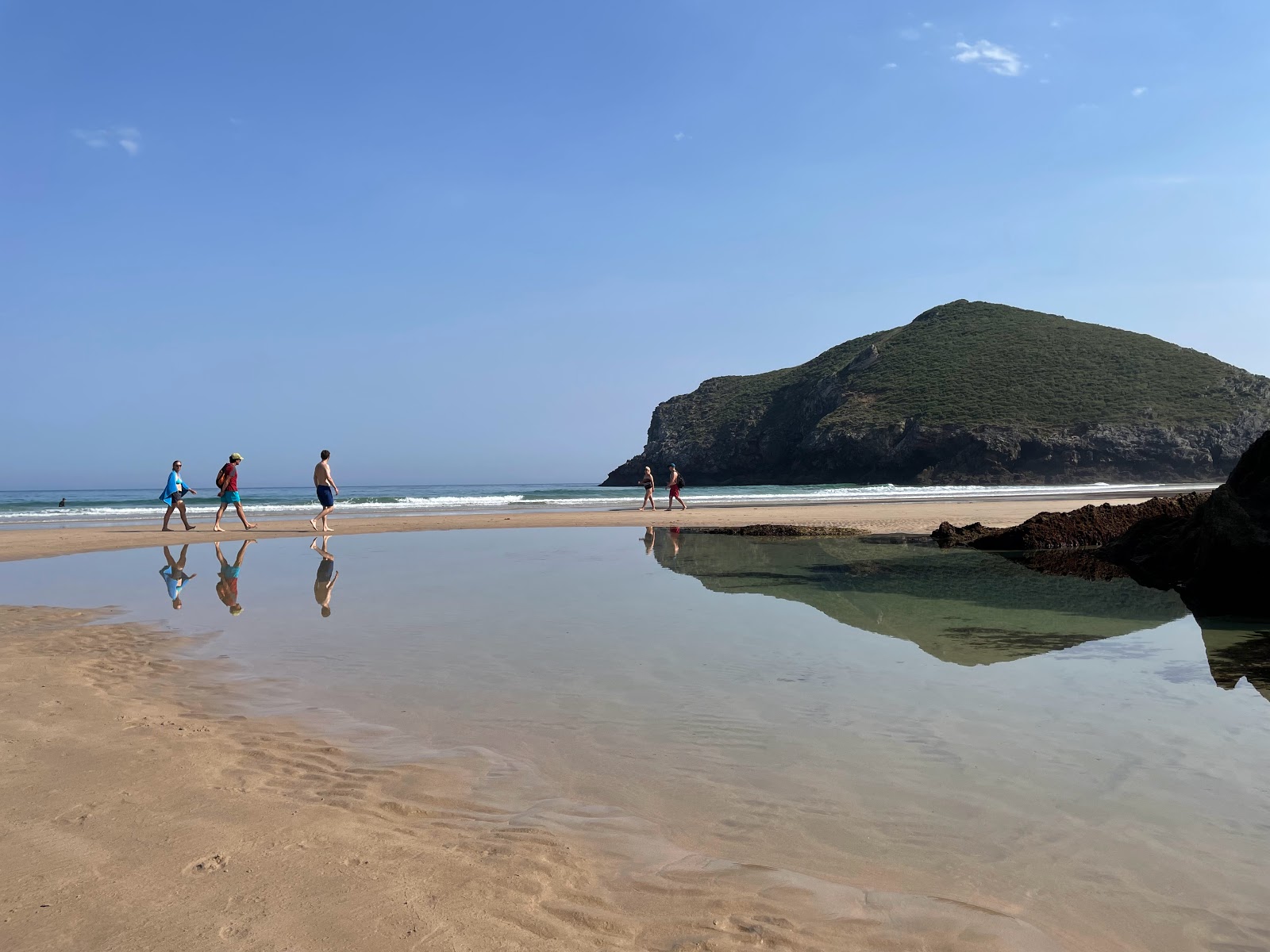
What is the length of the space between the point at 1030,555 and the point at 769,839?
38.8ft

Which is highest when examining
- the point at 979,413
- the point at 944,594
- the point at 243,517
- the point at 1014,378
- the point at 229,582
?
the point at 1014,378

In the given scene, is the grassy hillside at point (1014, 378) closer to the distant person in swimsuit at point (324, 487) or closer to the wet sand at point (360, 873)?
the distant person in swimsuit at point (324, 487)

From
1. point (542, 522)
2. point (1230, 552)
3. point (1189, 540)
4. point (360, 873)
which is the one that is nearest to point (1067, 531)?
point (1189, 540)

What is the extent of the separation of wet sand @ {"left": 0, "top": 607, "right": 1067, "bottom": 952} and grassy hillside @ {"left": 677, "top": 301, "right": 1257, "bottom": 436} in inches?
2954

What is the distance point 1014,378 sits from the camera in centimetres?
7881

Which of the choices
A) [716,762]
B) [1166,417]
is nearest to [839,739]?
[716,762]

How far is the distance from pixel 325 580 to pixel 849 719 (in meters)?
8.26

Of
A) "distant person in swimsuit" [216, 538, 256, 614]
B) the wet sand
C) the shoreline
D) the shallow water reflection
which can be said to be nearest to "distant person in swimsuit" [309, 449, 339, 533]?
the shoreline

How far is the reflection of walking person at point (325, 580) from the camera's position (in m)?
8.53

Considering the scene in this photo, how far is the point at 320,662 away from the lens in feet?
19.1

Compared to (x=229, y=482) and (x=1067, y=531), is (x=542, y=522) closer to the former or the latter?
(x=229, y=482)

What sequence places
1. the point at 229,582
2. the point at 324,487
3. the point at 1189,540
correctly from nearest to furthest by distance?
the point at 1189,540 < the point at 229,582 < the point at 324,487

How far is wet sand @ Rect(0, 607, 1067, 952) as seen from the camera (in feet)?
7.40

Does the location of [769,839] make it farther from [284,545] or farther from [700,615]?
[284,545]
